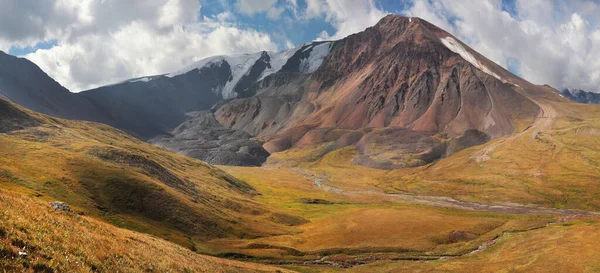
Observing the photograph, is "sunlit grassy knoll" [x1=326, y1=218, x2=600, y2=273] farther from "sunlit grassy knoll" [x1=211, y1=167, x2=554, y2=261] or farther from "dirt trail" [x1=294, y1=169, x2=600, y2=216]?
"dirt trail" [x1=294, y1=169, x2=600, y2=216]

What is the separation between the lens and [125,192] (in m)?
92.5

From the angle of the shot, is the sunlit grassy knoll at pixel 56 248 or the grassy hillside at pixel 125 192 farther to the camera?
the grassy hillside at pixel 125 192

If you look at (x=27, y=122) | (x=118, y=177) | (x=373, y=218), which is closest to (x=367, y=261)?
(x=373, y=218)

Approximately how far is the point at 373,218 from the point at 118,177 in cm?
7870

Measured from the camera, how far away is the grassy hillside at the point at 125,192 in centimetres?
8025

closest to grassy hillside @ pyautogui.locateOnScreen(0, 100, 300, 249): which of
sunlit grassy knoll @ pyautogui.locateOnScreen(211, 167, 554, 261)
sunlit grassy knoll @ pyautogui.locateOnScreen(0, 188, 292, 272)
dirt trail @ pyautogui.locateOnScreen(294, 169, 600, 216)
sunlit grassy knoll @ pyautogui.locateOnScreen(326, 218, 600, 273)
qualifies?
sunlit grassy knoll @ pyautogui.locateOnScreen(211, 167, 554, 261)

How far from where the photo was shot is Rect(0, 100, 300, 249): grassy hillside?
8025 cm

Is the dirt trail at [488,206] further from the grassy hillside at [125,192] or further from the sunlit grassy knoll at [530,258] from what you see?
the grassy hillside at [125,192]

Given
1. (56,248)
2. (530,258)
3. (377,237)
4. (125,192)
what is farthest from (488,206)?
(56,248)

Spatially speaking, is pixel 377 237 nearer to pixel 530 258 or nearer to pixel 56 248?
pixel 530 258

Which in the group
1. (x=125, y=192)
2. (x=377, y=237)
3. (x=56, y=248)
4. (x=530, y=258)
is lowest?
(x=377, y=237)

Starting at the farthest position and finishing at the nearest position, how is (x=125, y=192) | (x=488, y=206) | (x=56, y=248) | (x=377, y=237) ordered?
(x=488, y=206)
(x=377, y=237)
(x=125, y=192)
(x=56, y=248)

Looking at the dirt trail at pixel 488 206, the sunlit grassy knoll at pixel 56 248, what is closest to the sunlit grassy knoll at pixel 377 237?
the dirt trail at pixel 488 206

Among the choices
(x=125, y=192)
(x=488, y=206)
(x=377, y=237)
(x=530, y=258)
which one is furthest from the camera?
(x=488, y=206)
